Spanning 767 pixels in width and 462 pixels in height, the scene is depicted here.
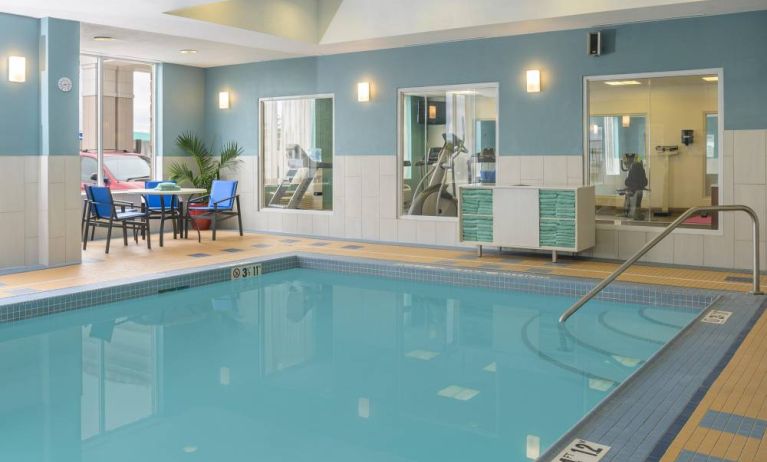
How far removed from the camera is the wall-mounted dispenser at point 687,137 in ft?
26.8

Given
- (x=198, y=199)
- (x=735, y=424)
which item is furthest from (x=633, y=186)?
(x=198, y=199)

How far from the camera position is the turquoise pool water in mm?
3721

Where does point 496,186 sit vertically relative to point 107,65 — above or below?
below

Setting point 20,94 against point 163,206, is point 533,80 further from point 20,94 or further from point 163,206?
point 20,94

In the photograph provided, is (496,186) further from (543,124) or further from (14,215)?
(14,215)

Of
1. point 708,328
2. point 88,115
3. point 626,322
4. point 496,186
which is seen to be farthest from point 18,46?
point 708,328

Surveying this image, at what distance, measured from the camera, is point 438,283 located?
8.09 m

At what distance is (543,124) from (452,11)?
69.3 inches

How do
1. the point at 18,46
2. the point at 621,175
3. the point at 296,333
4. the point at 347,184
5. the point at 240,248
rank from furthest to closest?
the point at 347,184 < the point at 240,248 < the point at 621,175 < the point at 18,46 < the point at 296,333

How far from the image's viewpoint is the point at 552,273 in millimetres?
7777

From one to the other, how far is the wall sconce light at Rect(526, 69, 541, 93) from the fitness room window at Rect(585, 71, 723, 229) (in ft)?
1.99

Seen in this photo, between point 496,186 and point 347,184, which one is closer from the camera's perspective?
point 496,186

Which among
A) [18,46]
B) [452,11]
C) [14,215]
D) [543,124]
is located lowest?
[14,215]

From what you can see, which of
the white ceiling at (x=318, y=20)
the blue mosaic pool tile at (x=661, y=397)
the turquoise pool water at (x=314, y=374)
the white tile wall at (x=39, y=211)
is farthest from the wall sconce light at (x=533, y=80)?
the white tile wall at (x=39, y=211)
